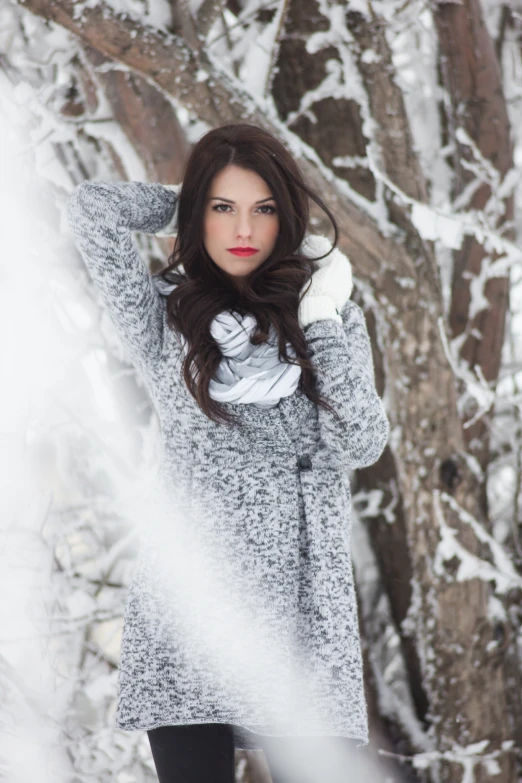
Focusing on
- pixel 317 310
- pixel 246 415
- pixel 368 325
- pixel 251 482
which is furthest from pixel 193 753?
pixel 368 325

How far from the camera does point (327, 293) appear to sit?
1.36 meters

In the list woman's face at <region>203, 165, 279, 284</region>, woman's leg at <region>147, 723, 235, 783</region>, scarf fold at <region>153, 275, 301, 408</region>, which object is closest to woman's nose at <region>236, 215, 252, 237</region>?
woman's face at <region>203, 165, 279, 284</region>

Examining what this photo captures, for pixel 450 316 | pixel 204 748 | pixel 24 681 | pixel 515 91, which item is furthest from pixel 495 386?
pixel 24 681

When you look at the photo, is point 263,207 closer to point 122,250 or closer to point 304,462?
point 122,250

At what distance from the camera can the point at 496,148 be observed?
91.4 inches

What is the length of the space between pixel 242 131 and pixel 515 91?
1613 mm

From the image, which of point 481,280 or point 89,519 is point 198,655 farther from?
point 481,280

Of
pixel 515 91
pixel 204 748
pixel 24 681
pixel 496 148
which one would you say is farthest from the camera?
pixel 515 91

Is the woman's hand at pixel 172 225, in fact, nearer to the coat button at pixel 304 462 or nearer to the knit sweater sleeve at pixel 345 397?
the knit sweater sleeve at pixel 345 397

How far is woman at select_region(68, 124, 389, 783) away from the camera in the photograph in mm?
1334

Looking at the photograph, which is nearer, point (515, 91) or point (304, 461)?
point (304, 461)

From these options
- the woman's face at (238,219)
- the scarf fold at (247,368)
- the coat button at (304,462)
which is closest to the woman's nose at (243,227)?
the woman's face at (238,219)

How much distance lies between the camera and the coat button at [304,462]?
142cm

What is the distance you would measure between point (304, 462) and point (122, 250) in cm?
59
